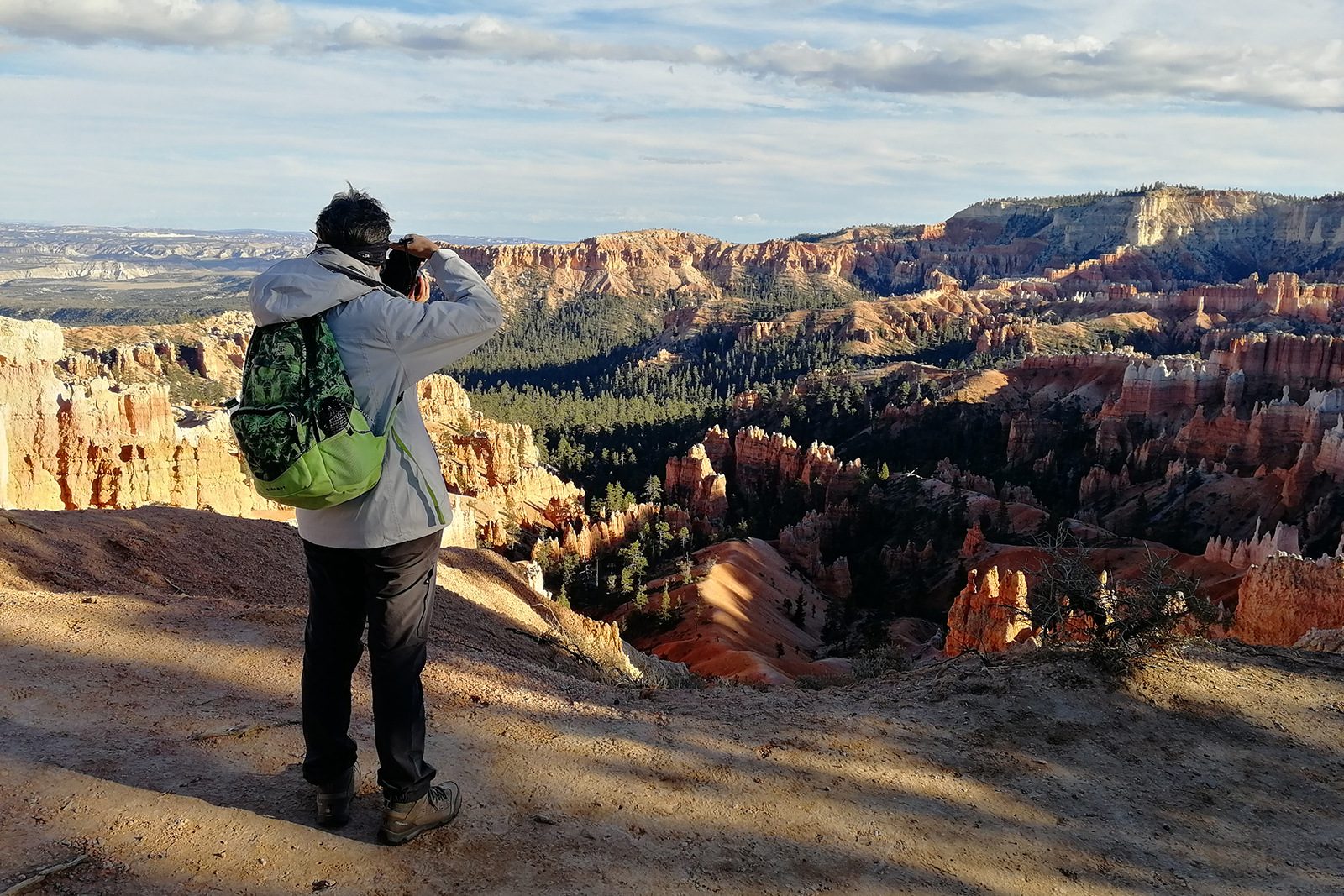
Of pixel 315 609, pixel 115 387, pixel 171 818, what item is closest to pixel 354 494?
pixel 315 609

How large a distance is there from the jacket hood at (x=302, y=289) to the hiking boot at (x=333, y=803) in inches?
79.4

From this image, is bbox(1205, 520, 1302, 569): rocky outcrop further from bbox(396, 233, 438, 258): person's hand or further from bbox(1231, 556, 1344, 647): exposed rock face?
bbox(396, 233, 438, 258): person's hand

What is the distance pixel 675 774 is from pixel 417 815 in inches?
58.7

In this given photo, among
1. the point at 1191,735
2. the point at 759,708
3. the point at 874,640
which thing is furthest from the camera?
the point at 874,640

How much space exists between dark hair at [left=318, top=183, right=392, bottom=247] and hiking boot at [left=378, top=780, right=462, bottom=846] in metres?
2.41

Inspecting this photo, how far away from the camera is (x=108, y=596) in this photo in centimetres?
722

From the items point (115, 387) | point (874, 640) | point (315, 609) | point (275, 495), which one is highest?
point (275, 495)

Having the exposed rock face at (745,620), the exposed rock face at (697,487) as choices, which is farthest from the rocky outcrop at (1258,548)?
the exposed rock face at (697,487)

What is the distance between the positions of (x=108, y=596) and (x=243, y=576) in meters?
3.45

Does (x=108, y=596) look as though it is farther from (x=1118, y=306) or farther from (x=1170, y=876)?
(x=1118, y=306)

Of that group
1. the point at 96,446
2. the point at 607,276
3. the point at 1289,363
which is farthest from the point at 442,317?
the point at 607,276

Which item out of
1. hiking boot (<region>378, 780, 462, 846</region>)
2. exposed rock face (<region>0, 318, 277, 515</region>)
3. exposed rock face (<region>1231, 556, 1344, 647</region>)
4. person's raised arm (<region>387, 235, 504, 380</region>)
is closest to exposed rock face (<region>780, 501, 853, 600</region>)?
exposed rock face (<region>1231, 556, 1344, 647</region>)

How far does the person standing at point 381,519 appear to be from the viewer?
3.63 m

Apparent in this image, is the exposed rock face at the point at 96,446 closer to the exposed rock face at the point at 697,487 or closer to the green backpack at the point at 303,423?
the green backpack at the point at 303,423
